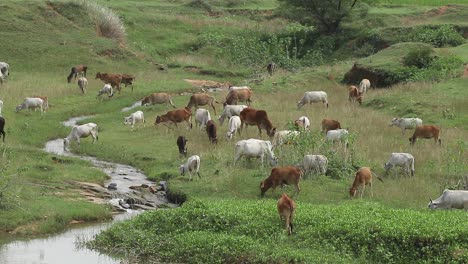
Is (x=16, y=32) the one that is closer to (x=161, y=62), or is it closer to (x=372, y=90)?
(x=161, y=62)

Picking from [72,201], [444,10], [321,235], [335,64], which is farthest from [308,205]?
[444,10]

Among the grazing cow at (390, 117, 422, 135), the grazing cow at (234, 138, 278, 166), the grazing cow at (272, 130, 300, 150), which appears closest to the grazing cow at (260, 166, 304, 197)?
the grazing cow at (234, 138, 278, 166)

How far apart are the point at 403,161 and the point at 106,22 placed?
32.0m

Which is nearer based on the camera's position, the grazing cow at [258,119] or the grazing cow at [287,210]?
the grazing cow at [287,210]

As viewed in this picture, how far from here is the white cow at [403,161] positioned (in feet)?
85.9

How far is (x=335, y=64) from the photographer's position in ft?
163

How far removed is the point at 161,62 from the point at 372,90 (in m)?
15.9

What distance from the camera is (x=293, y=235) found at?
1991 cm

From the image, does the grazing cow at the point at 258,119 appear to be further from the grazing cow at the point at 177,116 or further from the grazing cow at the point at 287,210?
the grazing cow at the point at 287,210

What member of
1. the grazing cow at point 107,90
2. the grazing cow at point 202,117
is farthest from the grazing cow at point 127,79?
the grazing cow at point 202,117

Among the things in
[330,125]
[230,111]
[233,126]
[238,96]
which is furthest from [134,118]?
[330,125]

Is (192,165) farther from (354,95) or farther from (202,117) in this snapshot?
(354,95)

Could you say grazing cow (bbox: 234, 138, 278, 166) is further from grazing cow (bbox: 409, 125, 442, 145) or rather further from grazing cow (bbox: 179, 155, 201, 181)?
grazing cow (bbox: 409, 125, 442, 145)

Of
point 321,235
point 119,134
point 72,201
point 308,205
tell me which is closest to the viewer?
point 321,235
